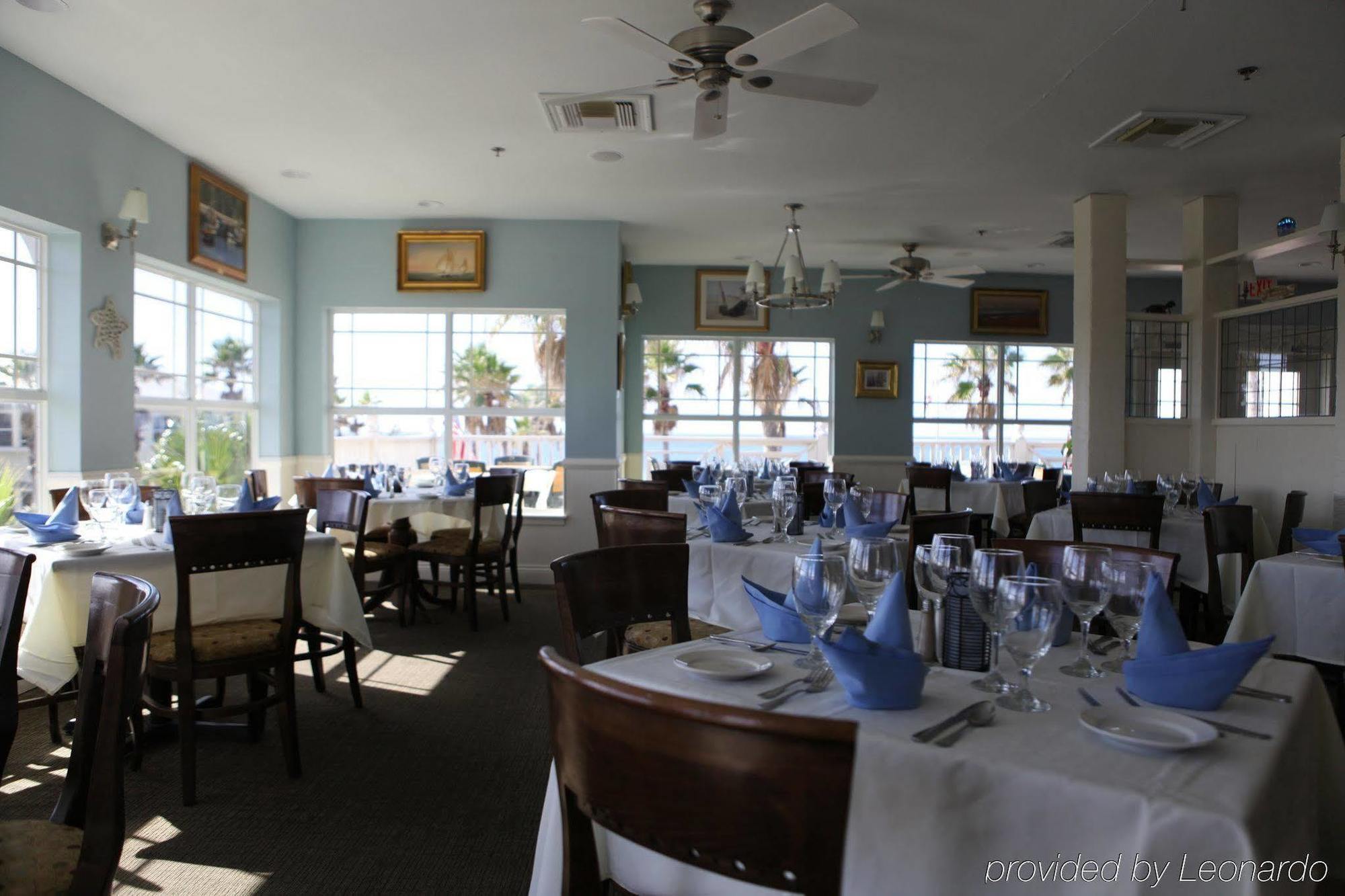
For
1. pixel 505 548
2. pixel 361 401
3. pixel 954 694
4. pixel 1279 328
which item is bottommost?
pixel 505 548

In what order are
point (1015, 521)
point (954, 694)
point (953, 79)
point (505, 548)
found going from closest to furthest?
point (954, 694), point (953, 79), point (505, 548), point (1015, 521)

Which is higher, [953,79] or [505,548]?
[953,79]

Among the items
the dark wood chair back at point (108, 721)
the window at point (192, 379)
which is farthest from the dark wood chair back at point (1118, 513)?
the window at point (192, 379)

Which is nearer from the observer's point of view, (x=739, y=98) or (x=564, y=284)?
(x=739, y=98)

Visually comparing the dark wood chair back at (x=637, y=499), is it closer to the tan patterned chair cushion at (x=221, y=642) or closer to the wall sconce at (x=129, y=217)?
the tan patterned chair cushion at (x=221, y=642)

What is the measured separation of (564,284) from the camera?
739 cm

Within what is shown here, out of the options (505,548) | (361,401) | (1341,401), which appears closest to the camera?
(1341,401)

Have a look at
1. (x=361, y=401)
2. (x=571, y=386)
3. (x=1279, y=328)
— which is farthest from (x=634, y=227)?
(x=1279, y=328)

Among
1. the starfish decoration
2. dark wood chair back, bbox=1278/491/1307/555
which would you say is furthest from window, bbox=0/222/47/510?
dark wood chair back, bbox=1278/491/1307/555

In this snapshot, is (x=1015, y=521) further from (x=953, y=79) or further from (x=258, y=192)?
(x=258, y=192)

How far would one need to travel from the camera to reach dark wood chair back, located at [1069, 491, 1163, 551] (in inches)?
157

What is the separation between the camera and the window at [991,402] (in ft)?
32.9

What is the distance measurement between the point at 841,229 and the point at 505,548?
440 cm

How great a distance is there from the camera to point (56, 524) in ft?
10.4
